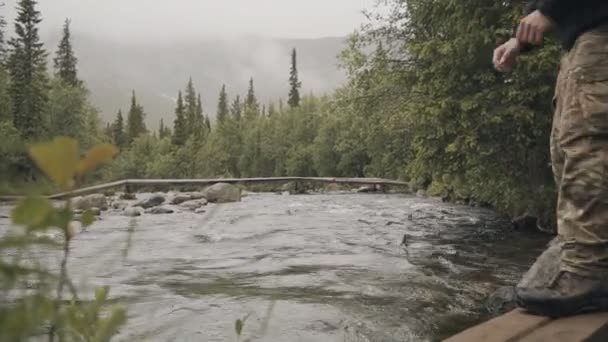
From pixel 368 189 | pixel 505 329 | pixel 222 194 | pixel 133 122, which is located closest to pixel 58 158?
pixel 505 329

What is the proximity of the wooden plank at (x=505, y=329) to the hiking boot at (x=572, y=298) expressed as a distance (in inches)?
1.8

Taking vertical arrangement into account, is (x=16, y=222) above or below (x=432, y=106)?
below

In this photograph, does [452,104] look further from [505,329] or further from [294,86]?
[294,86]

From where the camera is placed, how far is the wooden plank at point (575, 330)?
1741mm

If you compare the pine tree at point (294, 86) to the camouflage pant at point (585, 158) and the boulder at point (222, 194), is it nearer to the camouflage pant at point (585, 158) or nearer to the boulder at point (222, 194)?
the boulder at point (222, 194)

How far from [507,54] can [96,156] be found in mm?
A: 2319

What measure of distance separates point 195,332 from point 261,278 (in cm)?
211

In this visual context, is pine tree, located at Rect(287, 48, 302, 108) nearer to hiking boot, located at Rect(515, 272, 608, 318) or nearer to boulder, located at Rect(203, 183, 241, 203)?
boulder, located at Rect(203, 183, 241, 203)

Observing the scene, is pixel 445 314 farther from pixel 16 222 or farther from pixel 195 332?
pixel 16 222

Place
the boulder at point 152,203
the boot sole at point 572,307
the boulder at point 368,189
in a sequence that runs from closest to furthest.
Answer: the boot sole at point 572,307 → the boulder at point 152,203 → the boulder at point 368,189

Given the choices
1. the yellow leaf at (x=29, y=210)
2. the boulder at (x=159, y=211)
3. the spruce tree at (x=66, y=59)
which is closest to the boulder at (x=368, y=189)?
the boulder at (x=159, y=211)

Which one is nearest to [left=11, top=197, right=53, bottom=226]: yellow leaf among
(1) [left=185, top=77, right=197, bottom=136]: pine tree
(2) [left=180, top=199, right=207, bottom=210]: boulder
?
(2) [left=180, top=199, right=207, bottom=210]: boulder

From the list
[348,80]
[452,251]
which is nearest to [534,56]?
[452,251]

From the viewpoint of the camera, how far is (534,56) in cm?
837
